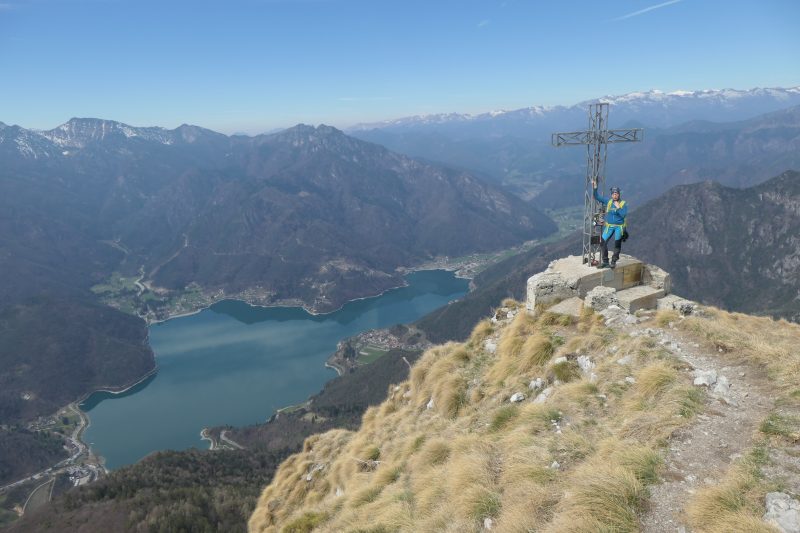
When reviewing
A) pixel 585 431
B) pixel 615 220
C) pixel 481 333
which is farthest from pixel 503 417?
pixel 615 220

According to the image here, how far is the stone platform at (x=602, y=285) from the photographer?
16406mm

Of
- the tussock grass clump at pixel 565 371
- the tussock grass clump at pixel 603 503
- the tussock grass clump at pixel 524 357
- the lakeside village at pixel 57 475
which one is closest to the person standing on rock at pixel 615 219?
the tussock grass clump at pixel 524 357

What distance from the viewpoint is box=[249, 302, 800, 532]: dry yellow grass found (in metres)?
6.88

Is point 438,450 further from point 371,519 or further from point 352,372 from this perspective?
point 352,372

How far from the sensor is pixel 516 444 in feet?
29.8

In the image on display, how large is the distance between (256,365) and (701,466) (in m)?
185

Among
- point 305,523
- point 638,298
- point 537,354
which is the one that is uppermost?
point 638,298

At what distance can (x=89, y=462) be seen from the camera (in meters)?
129

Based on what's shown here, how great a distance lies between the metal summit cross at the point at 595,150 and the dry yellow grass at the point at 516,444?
445 centimetres

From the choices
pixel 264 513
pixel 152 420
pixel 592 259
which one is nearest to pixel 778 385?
pixel 592 259

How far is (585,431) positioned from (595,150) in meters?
12.4

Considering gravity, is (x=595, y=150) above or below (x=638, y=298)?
above

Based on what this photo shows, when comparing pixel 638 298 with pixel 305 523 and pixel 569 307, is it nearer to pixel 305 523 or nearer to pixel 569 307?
pixel 569 307

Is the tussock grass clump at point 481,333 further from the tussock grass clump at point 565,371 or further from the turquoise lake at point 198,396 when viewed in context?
the turquoise lake at point 198,396
